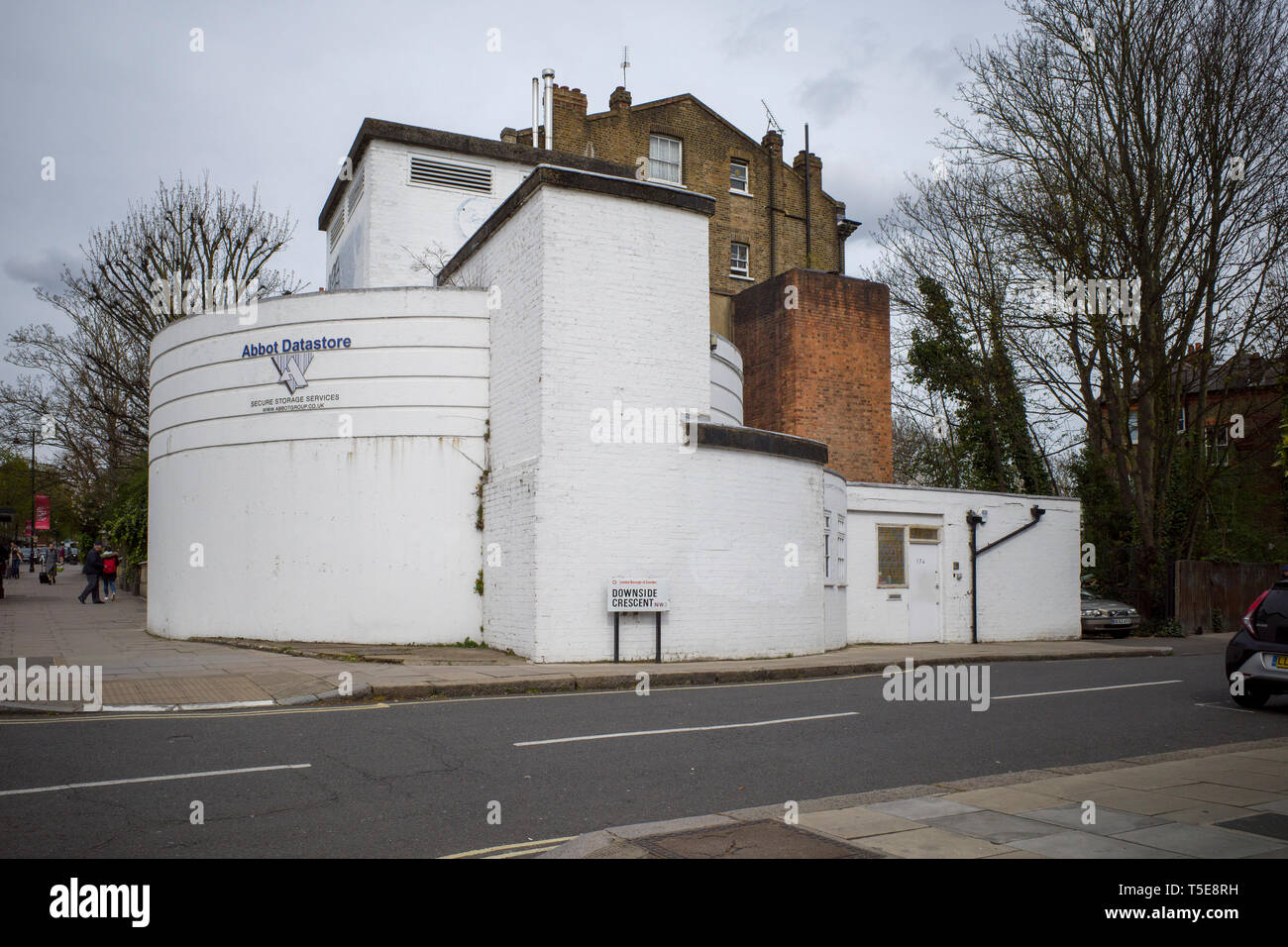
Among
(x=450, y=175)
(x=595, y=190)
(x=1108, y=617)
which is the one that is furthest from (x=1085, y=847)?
(x=1108, y=617)

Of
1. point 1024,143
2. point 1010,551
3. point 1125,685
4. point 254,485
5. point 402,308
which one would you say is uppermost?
point 1024,143

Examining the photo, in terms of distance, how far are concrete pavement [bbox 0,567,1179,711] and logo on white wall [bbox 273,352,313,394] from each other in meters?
4.43

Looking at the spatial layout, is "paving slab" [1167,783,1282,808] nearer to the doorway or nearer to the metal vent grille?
the doorway

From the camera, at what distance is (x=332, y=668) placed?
13.0 meters

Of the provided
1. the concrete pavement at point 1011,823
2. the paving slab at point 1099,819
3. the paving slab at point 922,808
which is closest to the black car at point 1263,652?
the concrete pavement at point 1011,823

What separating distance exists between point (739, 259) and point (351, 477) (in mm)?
22589

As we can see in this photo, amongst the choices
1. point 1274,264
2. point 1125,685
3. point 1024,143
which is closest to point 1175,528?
point 1274,264

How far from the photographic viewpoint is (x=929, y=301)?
102 ft

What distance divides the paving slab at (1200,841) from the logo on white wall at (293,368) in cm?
1467

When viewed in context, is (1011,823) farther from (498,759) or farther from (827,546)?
(827,546)

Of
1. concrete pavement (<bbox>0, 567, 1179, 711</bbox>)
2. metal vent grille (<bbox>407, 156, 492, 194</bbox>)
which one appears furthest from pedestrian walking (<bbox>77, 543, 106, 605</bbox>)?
metal vent grille (<bbox>407, 156, 492, 194</bbox>)
